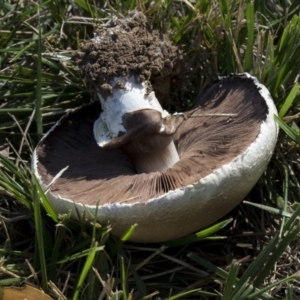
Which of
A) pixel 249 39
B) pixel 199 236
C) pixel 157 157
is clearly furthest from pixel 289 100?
pixel 199 236

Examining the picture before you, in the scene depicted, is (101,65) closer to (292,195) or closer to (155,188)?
(155,188)

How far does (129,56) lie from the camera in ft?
8.54

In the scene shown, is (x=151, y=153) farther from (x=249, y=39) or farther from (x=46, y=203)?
(x=249, y=39)

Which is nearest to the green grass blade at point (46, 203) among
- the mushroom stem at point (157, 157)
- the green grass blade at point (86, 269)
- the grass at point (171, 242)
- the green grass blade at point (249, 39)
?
the grass at point (171, 242)

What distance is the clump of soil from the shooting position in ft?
8.50

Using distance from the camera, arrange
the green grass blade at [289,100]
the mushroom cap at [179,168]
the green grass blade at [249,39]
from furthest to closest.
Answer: the green grass blade at [249,39]
the green grass blade at [289,100]
the mushroom cap at [179,168]

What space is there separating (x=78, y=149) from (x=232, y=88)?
711mm

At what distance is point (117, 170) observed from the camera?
2637mm

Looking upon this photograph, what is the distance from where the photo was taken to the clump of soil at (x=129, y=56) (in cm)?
259

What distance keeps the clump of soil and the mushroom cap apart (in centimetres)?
22

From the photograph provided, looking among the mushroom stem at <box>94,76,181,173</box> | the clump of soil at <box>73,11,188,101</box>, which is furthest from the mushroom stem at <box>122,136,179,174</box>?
the clump of soil at <box>73,11,188,101</box>

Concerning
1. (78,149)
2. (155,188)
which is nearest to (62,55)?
(78,149)

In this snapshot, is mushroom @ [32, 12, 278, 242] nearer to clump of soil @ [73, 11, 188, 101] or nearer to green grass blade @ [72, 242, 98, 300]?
clump of soil @ [73, 11, 188, 101]

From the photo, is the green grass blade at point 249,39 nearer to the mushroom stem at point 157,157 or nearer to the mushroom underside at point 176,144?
the mushroom underside at point 176,144
